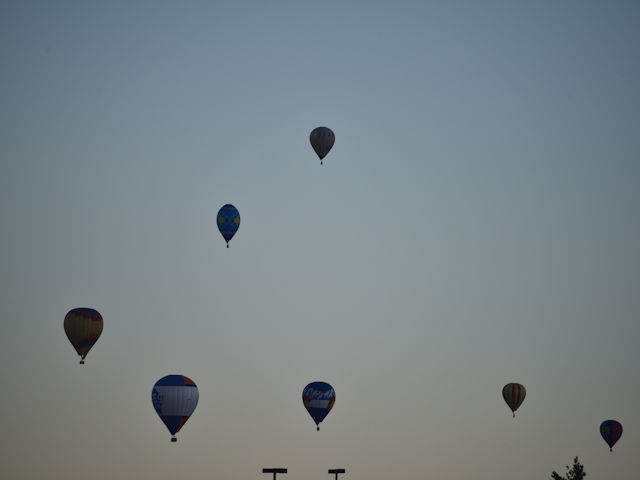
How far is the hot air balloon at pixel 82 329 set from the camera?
91938mm

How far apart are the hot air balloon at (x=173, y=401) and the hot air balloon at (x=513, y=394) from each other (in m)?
25.6

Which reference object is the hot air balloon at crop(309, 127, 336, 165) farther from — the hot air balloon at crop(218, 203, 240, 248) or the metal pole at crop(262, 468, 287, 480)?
the metal pole at crop(262, 468, 287, 480)

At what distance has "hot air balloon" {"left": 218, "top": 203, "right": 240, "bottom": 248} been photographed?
10225cm

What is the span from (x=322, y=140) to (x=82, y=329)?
2494 cm

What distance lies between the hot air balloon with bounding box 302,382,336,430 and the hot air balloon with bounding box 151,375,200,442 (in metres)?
9.17

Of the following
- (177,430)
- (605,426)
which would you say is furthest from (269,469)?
(605,426)

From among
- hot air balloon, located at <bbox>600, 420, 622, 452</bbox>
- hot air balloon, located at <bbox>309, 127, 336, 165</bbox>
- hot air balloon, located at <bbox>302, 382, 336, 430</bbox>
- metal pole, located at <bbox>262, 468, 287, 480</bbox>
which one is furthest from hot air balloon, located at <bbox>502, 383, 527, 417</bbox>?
metal pole, located at <bbox>262, 468, 287, 480</bbox>

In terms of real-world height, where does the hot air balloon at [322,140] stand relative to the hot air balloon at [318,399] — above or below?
above

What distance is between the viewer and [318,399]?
98.1 meters

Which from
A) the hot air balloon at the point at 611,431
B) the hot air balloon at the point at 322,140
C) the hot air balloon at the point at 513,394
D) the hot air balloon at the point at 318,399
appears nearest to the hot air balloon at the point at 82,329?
the hot air balloon at the point at 318,399

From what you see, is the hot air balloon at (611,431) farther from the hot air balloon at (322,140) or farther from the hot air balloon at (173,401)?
the hot air balloon at (173,401)

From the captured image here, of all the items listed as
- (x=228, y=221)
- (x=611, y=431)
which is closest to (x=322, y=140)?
(x=228, y=221)

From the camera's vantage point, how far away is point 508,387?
4154 inches

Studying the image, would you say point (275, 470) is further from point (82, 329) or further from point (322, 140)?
point (322, 140)
